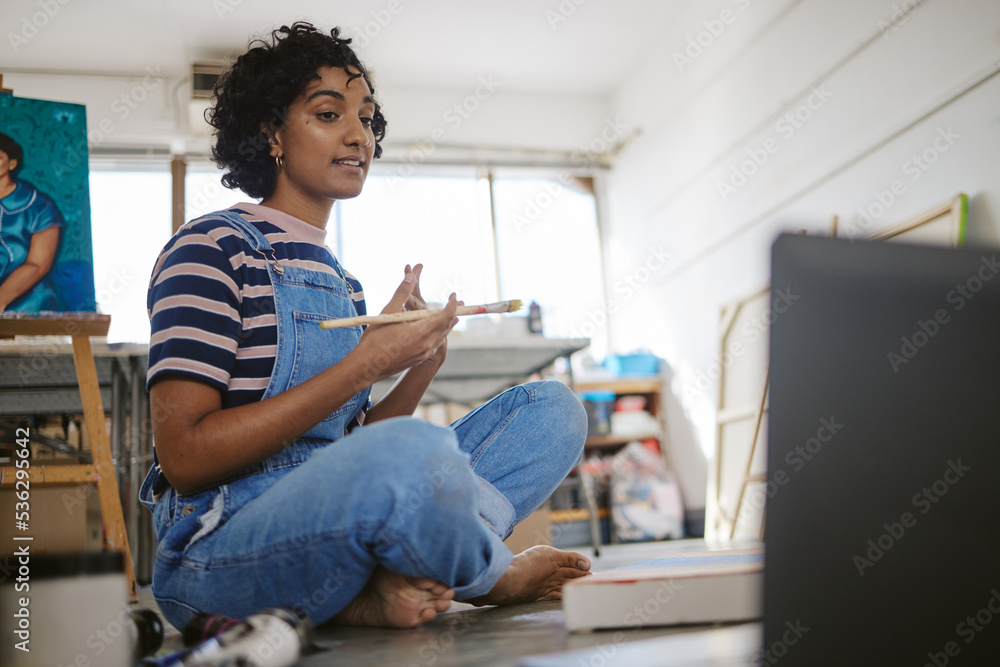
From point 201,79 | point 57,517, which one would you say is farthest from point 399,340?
point 201,79

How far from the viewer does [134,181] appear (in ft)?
15.0

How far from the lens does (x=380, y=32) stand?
429cm

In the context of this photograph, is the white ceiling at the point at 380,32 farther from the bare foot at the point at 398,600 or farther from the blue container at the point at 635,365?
the bare foot at the point at 398,600

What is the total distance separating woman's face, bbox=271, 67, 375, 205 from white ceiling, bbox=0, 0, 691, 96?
10.00 feet

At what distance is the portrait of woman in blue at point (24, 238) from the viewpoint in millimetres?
1794

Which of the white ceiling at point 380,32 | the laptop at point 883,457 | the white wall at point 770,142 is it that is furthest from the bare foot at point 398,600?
the white ceiling at point 380,32

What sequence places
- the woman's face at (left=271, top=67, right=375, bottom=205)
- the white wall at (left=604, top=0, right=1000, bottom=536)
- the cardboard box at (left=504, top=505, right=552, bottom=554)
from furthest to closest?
the cardboard box at (left=504, top=505, right=552, bottom=554) → the white wall at (left=604, top=0, right=1000, bottom=536) → the woman's face at (left=271, top=67, right=375, bottom=205)

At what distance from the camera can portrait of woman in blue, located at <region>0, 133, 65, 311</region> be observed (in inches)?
70.6

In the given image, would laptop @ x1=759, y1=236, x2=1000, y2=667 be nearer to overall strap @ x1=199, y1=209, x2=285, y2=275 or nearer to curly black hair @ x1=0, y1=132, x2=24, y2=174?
overall strap @ x1=199, y1=209, x2=285, y2=275

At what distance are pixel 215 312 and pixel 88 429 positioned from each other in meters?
Answer: 1.07

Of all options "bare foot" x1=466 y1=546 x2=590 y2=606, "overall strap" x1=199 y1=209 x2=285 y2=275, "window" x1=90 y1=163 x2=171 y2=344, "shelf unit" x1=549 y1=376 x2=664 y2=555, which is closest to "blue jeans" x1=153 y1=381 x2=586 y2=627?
"bare foot" x1=466 y1=546 x2=590 y2=606

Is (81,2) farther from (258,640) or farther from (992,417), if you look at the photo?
(992,417)

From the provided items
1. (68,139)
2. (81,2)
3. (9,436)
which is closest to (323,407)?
(68,139)

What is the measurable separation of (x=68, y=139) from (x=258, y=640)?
5.44 ft
